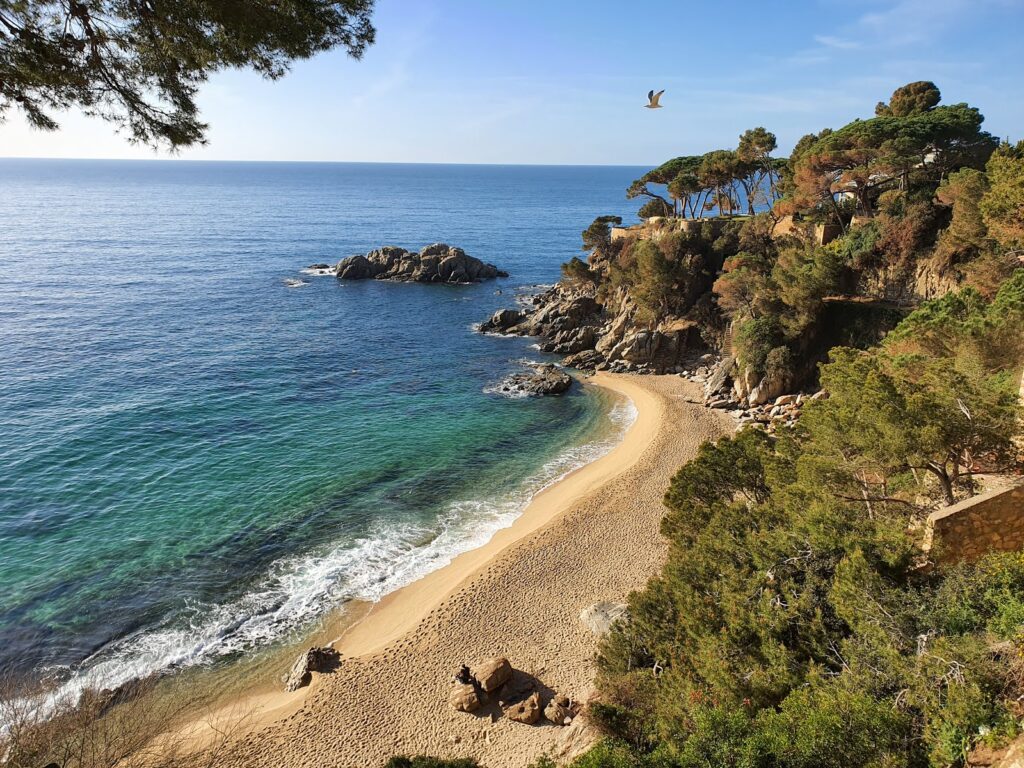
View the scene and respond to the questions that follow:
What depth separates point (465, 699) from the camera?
1623 cm

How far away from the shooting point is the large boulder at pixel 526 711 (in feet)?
51.2

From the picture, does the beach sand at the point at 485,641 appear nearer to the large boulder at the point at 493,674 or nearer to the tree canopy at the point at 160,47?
the large boulder at the point at 493,674

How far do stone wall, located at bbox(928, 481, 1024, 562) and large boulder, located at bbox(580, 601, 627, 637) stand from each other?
965cm

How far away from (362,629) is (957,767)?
56.4 ft

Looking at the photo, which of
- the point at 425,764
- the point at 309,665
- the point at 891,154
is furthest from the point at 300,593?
the point at 891,154

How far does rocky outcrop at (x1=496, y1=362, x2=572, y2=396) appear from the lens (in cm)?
4081

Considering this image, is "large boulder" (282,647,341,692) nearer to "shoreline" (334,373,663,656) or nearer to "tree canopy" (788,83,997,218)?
"shoreline" (334,373,663,656)

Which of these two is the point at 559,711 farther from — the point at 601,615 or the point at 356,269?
the point at 356,269

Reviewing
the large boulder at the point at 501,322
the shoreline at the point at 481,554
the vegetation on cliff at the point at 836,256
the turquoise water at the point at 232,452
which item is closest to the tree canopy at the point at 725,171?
the vegetation on cliff at the point at 836,256

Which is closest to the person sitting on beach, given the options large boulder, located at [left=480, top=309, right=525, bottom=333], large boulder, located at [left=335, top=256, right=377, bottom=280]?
large boulder, located at [left=480, top=309, right=525, bottom=333]

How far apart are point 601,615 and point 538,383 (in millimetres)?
23769

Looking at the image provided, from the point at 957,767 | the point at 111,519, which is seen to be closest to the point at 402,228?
the point at 111,519

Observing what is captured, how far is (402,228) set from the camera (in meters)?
124

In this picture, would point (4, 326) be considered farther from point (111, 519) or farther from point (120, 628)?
point (120, 628)
